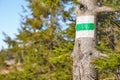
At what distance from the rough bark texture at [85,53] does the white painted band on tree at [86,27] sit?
57 mm

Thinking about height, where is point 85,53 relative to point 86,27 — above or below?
below

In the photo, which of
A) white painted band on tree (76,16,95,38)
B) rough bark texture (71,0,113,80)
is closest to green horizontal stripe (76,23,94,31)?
white painted band on tree (76,16,95,38)

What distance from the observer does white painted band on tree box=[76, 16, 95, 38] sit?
4.33m

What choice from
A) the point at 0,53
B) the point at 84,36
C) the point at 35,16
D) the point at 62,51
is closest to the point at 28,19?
the point at 35,16

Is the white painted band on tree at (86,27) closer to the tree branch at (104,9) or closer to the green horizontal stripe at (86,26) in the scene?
the green horizontal stripe at (86,26)

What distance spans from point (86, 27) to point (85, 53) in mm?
352

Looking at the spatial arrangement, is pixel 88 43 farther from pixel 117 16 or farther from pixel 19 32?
pixel 19 32

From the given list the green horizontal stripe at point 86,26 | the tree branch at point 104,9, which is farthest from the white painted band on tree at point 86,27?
the tree branch at point 104,9

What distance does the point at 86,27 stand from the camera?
4.34 meters

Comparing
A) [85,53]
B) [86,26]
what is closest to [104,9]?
[86,26]

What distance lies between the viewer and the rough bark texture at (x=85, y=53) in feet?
14.2

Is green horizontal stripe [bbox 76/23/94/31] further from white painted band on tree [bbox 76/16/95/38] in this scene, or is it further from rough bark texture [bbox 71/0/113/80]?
rough bark texture [bbox 71/0/113/80]

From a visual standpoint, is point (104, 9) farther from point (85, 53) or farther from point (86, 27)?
point (85, 53)

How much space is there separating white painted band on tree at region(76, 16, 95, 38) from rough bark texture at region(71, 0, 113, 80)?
0.06 metres
